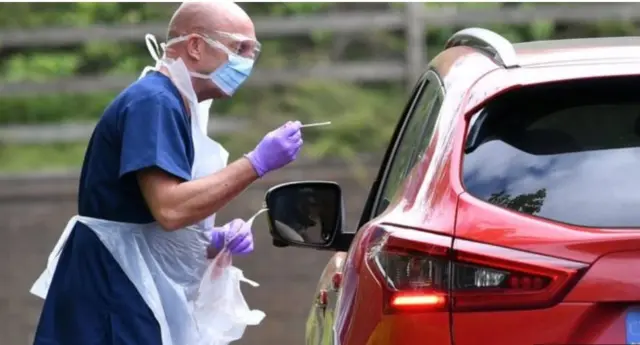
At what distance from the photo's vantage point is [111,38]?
30.4ft

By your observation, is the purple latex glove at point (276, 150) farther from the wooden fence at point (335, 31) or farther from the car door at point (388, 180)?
the wooden fence at point (335, 31)

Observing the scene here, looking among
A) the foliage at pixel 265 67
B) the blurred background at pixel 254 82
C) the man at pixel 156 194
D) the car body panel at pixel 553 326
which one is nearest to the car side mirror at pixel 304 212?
the man at pixel 156 194

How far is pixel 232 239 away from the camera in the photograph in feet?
14.9

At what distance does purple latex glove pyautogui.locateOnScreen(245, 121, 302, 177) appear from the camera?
13.3 ft

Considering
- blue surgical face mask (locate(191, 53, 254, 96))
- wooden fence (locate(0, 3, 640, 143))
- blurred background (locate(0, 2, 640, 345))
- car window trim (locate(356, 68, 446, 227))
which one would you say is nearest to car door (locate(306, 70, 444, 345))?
car window trim (locate(356, 68, 446, 227))

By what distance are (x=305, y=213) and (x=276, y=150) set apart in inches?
9.4

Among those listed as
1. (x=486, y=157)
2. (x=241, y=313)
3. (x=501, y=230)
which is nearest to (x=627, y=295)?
(x=501, y=230)

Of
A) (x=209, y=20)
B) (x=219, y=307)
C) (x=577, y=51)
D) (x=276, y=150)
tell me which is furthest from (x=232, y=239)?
(x=577, y=51)

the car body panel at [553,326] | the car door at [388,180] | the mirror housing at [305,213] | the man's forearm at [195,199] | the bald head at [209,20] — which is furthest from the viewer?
the bald head at [209,20]

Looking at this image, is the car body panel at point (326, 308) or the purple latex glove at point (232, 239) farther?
the purple latex glove at point (232, 239)

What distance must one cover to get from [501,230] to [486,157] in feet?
0.82

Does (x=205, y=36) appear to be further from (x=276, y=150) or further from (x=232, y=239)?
(x=232, y=239)

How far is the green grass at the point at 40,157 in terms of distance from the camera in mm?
9211

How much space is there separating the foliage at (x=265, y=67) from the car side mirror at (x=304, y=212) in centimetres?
501
